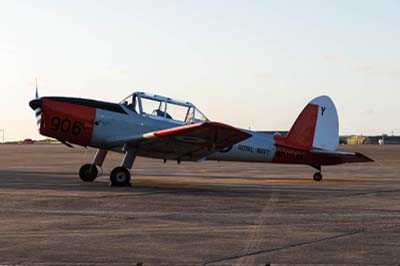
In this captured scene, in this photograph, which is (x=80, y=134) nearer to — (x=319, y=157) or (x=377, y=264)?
(x=319, y=157)

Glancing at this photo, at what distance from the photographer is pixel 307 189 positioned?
14.6 meters

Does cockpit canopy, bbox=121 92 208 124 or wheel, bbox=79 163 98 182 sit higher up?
cockpit canopy, bbox=121 92 208 124

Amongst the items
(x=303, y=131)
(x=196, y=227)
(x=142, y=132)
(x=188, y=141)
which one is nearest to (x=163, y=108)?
(x=142, y=132)

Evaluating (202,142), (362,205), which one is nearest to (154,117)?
(202,142)

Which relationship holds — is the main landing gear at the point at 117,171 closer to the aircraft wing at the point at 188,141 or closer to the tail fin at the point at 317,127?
the aircraft wing at the point at 188,141

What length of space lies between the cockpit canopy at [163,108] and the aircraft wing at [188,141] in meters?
0.86

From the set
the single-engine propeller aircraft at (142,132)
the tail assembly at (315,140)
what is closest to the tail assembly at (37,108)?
the single-engine propeller aircraft at (142,132)

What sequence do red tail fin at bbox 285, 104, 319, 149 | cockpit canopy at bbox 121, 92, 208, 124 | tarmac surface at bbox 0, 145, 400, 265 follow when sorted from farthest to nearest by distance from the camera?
red tail fin at bbox 285, 104, 319, 149 < cockpit canopy at bbox 121, 92, 208, 124 < tarmac surface at bbox 0, 145, 400, 265

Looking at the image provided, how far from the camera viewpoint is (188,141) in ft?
48.7

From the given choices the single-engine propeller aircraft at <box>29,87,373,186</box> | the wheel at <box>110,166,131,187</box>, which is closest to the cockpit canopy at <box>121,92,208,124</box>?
the single-engine propeller aircraft at <box>29,87,373,186</box>

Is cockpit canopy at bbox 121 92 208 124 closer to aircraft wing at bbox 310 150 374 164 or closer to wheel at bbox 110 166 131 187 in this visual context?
wheel at bbox 110 166 131 187

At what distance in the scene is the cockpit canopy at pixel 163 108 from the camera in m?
15.9

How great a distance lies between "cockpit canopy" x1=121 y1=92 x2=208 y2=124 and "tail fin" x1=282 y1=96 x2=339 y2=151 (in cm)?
306

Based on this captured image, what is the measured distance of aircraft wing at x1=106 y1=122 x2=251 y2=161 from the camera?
45.8ft
